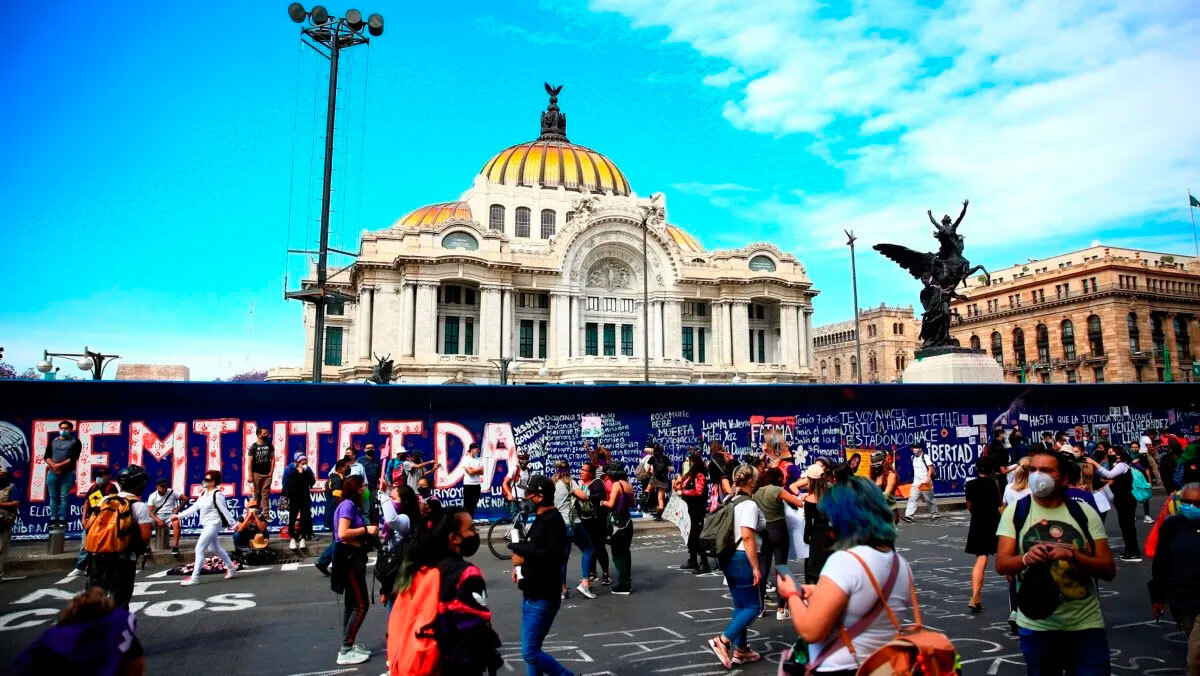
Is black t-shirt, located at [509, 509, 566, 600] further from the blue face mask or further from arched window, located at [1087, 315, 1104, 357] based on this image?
arched window, located at [1087, 315, 1104, 357]

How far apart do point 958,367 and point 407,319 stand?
3389cm

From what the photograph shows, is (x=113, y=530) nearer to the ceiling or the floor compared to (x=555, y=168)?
nearer to the floor

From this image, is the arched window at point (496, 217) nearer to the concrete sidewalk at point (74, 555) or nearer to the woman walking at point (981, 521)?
the concrete sidewalk at point (74, 555)

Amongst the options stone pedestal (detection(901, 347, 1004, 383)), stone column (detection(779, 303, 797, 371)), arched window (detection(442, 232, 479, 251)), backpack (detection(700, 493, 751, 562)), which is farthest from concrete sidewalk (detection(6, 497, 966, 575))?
stone column (detection(779, 303, 797, 371))

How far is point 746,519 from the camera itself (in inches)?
263

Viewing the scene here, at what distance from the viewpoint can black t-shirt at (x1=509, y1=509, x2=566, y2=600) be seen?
18.0 feet

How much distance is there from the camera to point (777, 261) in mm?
55906

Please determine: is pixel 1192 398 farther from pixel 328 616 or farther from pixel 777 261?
pixel 777 261

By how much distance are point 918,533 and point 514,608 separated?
9321 mm

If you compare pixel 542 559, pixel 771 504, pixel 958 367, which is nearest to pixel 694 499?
pixel 771 504

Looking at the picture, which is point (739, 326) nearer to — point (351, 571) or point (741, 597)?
point (741, 597)

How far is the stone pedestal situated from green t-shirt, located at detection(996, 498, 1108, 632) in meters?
18.0

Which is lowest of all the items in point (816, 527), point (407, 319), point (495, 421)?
point (816, 527)

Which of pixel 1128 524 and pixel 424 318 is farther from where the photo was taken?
pixel 424 318
